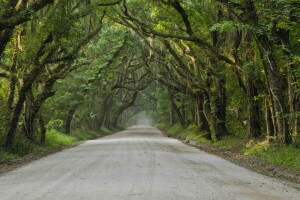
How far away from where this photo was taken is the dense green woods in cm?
1407

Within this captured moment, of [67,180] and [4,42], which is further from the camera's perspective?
[4,42]

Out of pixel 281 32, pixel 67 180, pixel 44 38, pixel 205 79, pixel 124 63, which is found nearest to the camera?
pixel 67 180

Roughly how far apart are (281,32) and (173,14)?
269 inches

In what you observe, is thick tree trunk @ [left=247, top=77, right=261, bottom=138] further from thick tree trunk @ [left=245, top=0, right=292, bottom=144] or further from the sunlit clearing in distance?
the sunlit clearing in distance

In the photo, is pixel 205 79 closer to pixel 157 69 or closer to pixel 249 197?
pixel 157 69

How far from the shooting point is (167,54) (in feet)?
95.8

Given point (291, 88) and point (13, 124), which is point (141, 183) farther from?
point (13, 124)

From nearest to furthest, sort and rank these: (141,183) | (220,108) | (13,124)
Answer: (141,183)
(13,124)
(220,108)

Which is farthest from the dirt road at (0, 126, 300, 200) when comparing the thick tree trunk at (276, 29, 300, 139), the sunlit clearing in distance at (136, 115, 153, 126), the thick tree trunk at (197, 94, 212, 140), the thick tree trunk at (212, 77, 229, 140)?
the sunlit clearing in distance at (136, 115, 153, 126)

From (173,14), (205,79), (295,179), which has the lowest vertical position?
(295,179)

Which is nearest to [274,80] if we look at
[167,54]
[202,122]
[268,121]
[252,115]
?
[268,121]

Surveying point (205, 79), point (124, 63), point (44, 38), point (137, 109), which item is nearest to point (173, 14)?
point (205, 79)

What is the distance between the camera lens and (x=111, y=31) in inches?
1141

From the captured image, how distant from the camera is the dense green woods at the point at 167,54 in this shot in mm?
14070
